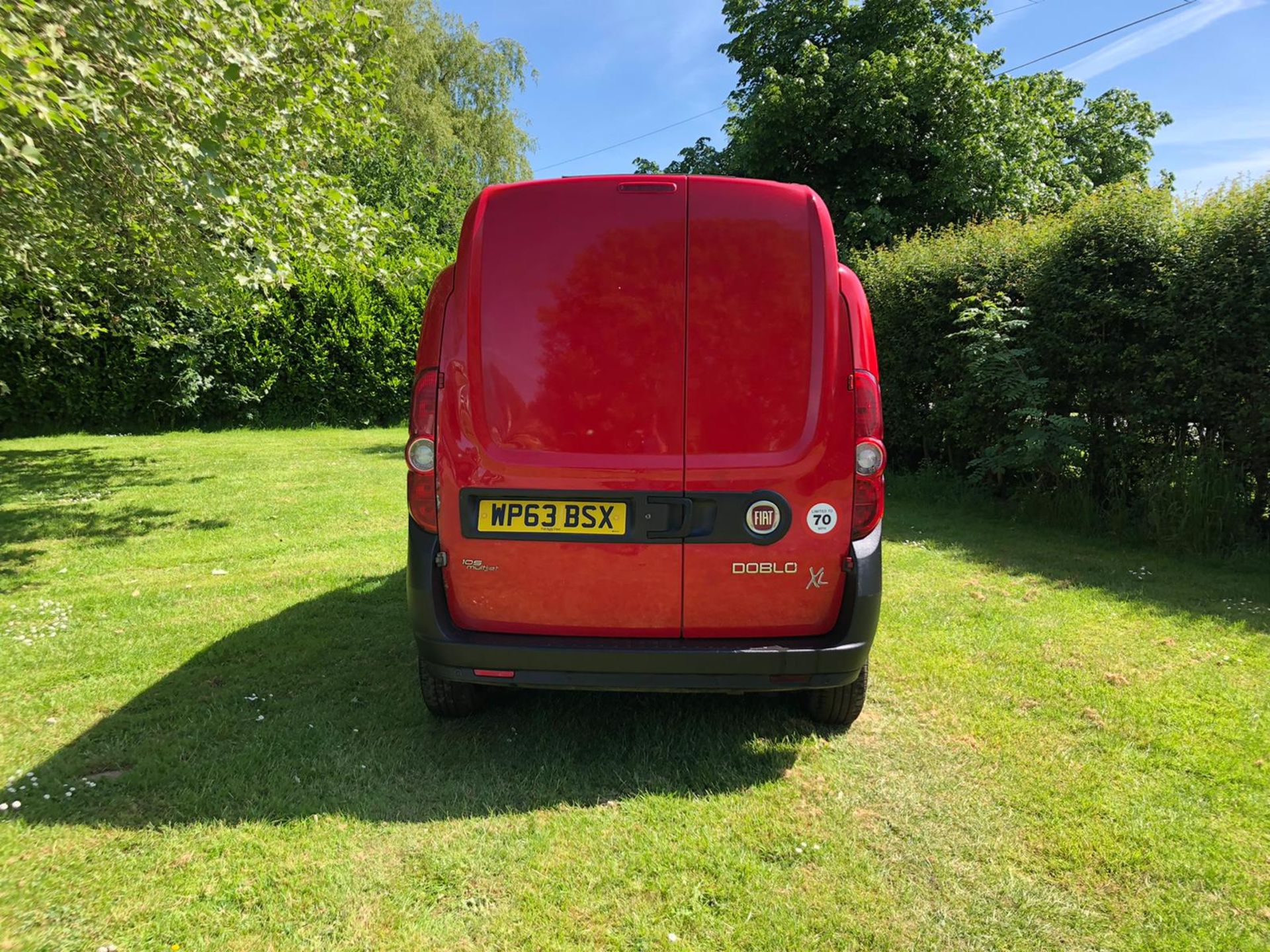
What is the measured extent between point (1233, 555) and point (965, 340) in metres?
3.08

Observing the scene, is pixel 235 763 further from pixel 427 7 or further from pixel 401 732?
pixel 427 7

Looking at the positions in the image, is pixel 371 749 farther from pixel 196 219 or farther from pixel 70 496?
pixel 70 496

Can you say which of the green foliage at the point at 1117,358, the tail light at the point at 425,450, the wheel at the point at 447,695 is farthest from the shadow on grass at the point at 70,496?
the green foliage at the point at 1117,358

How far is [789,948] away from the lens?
205 centimetres

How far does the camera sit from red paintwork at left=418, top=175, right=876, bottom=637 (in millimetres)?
2711

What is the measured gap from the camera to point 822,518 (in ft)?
9.02

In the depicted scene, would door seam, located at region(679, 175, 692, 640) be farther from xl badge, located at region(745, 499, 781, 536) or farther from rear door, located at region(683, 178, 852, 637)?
xl badge, located at region(745, 499, 781, 536)

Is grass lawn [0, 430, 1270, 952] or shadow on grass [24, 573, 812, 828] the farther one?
shadow on grass [24, 573, 812, 828]

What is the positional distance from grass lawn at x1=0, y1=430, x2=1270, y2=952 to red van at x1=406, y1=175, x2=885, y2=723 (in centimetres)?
48

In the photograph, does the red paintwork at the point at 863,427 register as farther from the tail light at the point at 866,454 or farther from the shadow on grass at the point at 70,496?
the shadow on grass at the point at 70,496

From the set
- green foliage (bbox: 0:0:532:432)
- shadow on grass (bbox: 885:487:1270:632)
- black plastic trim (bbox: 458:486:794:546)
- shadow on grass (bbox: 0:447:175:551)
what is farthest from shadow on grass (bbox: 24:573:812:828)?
shadow on grass (bbox: 0:447:175:551)

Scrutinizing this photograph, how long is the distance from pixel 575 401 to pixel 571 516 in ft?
1.38

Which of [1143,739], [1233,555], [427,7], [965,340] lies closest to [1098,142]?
[427,7]

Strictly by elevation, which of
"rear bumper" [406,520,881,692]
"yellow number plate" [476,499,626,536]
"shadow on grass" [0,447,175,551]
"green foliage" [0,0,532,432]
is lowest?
"shadow on grass" [0,447,175,551]
